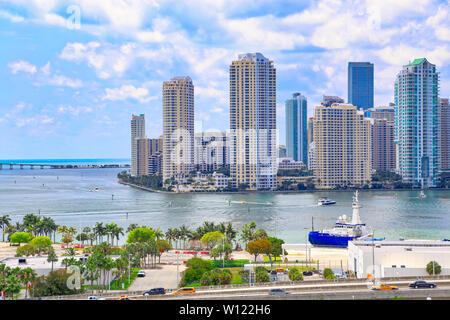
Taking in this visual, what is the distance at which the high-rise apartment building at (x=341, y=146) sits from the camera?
2181cm

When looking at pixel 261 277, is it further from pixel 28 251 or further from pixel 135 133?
pixel 135 133

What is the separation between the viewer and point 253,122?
20938mm

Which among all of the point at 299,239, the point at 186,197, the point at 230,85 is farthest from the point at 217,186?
the point at 299,239

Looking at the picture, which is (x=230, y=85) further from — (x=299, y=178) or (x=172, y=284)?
(x=172, y=284)

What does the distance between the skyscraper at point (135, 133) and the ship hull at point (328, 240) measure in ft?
65.8

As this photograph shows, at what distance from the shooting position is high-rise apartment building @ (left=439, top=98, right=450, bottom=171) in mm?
23266

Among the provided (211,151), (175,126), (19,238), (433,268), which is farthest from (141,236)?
(211,151)

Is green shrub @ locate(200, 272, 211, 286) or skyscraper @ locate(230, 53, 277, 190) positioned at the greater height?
skyscraper @ locate(230, 53, 277, 190)

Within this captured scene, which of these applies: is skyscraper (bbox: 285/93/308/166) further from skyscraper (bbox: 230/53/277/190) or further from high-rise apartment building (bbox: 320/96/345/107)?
skyscraper (bbox: 230/53/277/190)

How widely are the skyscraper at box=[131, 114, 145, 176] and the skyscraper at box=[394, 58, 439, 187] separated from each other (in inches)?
527

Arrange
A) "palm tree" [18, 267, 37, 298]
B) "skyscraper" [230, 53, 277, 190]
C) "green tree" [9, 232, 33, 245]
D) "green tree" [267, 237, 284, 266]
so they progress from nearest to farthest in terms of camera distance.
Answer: "palm tree" [18, 267, 37, 298]
"green tree" [267, 237, 284, 266]
"green tree" [9, 232, 33, 245]
"skyscraper" [230, 53, 277, 190]

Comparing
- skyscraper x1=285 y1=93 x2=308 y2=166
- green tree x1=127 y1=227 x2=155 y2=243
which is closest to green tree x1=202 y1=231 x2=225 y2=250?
green tree x1=127 y1=227 x2=155 y2=243

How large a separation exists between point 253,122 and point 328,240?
41.2ft

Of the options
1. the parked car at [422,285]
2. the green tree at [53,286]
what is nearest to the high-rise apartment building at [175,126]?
the green tree at [53,286]
